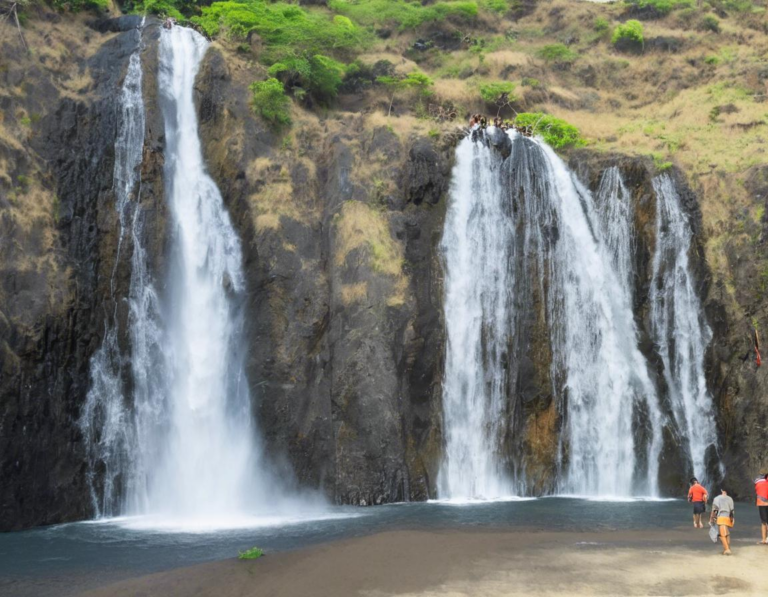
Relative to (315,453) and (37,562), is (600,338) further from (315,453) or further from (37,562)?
(37,562)

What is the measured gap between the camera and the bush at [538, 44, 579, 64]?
45.2 meters

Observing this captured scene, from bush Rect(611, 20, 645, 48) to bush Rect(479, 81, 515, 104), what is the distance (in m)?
12.6

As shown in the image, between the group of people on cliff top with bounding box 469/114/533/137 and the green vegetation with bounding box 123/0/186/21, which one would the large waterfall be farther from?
the group of people on cliff top with bounding box 469/114/533/137

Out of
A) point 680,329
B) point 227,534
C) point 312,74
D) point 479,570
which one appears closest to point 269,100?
point 312,74

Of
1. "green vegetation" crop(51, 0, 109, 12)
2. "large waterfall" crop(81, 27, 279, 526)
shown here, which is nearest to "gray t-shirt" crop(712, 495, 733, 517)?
"large waterfall" crop(81, 27, 279, 526)

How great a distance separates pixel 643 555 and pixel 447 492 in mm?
9886

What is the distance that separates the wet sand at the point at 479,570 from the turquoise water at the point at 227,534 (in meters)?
1.08

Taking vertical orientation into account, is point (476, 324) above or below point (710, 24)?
below

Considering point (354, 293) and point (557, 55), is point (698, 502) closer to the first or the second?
point (354, 293)

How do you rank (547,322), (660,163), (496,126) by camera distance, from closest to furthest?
(547,322), (660,163), (496,126)

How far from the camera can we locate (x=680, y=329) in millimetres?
26172

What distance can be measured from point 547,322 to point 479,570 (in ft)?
45.3

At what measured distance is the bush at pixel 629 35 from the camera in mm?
46062

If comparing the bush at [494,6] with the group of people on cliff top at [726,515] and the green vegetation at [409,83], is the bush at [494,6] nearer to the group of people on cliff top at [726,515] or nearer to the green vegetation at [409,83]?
the green vegetation at [409,83]
